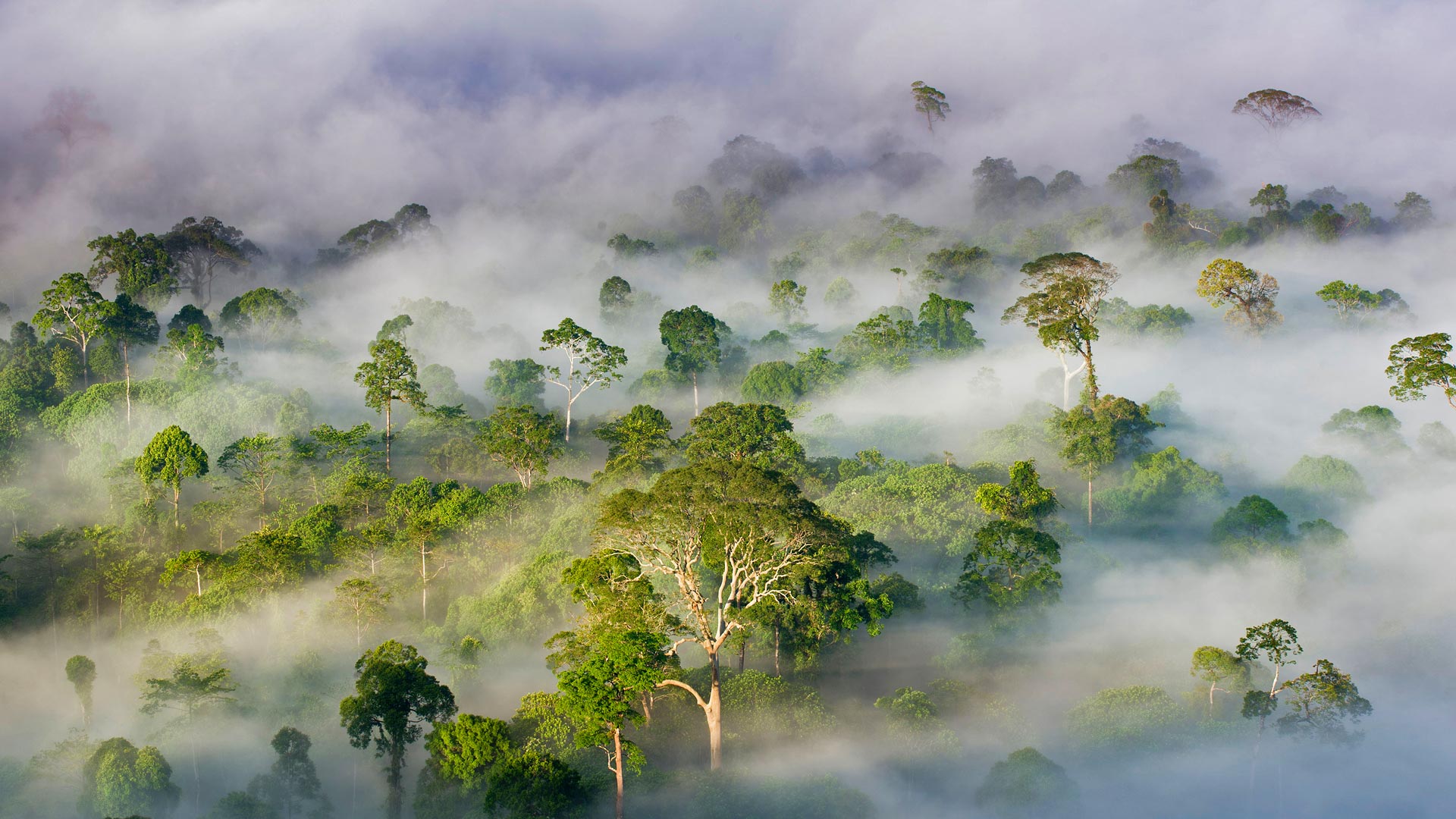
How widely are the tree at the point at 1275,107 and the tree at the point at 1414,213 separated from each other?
51.8 ft

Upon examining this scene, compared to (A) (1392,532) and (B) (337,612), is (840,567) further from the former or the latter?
(A) (1392,532)

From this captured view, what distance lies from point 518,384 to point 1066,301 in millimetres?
39968

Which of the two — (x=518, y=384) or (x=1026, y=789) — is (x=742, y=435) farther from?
(x=518, y=384)

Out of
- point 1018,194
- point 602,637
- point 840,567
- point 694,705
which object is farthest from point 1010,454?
point 1018,194

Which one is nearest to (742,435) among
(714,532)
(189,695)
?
(714,532)

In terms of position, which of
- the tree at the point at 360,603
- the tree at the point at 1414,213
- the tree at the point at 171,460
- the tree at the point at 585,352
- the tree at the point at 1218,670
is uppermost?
the tree at the point at 1414,213

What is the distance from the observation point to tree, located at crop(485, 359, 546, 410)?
79938mm

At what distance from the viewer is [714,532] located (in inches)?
1487

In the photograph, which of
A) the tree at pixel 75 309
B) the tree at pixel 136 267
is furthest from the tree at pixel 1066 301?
the tree at pixel 136 267

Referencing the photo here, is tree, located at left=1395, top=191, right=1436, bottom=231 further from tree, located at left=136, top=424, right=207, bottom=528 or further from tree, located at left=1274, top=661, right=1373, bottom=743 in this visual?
tree, located at left=136, top=424, right=207, bottom=528

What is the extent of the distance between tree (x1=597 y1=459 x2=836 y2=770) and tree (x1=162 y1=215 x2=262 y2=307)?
73.9 meters

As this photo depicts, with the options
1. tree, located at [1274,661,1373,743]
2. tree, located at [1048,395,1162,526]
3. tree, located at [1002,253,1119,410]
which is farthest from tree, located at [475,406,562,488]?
tree, located at [1274,661,1373,743]

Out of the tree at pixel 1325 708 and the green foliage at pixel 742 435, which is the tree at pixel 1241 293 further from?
the tree at pixel 1325 708

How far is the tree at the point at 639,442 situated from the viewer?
59781mm
